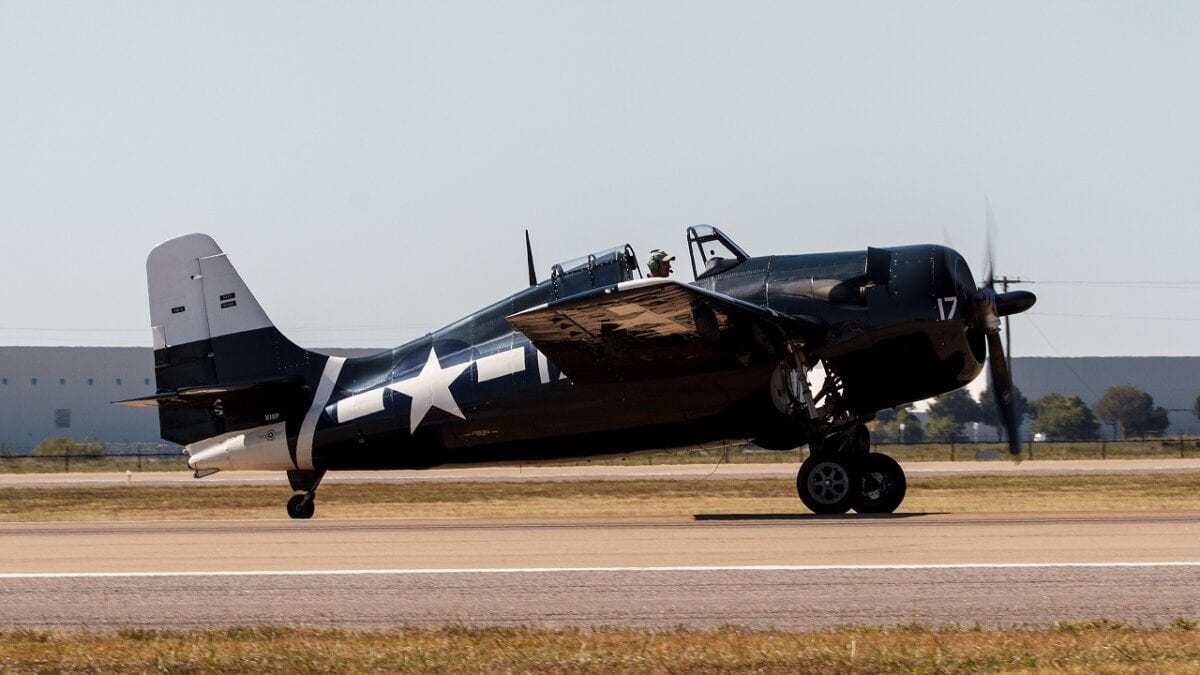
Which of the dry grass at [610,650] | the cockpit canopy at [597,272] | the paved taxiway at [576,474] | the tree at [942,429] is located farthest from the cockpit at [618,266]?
the tree at [942,429]

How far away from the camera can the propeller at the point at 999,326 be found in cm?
2092

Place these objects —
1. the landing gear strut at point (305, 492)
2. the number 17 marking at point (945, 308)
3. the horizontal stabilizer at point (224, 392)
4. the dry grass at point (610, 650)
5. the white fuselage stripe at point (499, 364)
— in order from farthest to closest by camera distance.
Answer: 1. the landing gear strut at point (305, 492)
2. the horizontal stabilizer at point (224, 392)
3. the white fuselage stripe at point (499, 364)
4. the number 17 marking at point (945, 308)
5. the dry grass at point (610, 650)

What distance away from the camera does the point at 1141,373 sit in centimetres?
12081

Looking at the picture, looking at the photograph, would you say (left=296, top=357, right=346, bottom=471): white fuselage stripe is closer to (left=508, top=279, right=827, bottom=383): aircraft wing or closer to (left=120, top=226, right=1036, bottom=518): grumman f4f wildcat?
(left=120, top=226, right=1036, bottom=518): grumman f4f wildcat

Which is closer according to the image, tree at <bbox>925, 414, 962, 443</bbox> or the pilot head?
the pilot head

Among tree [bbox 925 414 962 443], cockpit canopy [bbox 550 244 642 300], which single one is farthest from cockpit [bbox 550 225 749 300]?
tree [bbox 925 414 962 443]

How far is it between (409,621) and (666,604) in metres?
1.98

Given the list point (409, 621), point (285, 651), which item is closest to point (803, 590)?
point (409, 621)

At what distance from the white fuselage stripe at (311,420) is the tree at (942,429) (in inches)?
3321

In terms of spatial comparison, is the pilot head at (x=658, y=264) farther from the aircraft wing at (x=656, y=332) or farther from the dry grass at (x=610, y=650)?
the dry grass at (x=610, y=650)

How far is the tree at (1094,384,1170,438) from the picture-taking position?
11175cm

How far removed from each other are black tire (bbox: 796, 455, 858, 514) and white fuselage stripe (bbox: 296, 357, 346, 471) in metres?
7.58

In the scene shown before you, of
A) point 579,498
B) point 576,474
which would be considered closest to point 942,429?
point 576,474

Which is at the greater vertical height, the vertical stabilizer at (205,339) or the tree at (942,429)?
the vertical stabilizer at (205,339)
